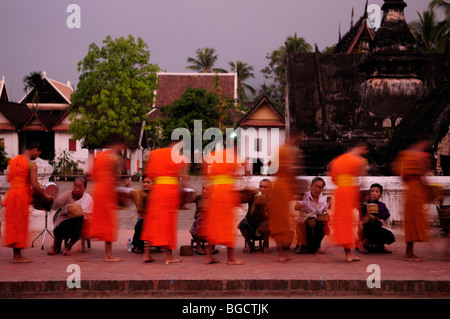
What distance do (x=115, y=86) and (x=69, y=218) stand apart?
78.1 ft

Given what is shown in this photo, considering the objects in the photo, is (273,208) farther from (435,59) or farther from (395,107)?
(435,59)

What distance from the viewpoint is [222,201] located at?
6.59m

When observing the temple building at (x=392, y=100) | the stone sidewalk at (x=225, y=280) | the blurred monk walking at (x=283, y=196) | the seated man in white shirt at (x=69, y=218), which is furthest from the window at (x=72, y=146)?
the blurred monk walking at (x=283, y=196)

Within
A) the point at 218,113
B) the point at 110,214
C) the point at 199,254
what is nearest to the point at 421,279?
the point at 199,254

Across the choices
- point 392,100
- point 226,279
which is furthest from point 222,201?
point 392,100

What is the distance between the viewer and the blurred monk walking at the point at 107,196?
21.9 ft

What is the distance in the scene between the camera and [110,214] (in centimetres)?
671

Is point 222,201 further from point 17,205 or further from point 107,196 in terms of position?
point 17,205

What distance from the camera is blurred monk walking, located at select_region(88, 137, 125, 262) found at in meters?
6.68

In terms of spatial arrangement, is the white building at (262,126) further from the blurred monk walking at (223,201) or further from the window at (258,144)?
the blurred monk walking at (223,201)

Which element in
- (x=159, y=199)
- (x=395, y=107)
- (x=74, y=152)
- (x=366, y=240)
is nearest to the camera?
(x=159, y=199)

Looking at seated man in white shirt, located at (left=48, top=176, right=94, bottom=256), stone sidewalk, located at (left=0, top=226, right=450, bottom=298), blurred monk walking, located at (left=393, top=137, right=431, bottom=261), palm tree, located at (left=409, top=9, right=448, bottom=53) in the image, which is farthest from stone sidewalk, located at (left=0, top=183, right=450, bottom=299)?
palm tree, located at (left=409, top=9, right=448, bottom=53)

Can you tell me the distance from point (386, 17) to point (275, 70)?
31247 millimetres

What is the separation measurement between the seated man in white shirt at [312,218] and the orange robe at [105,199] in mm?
2804
